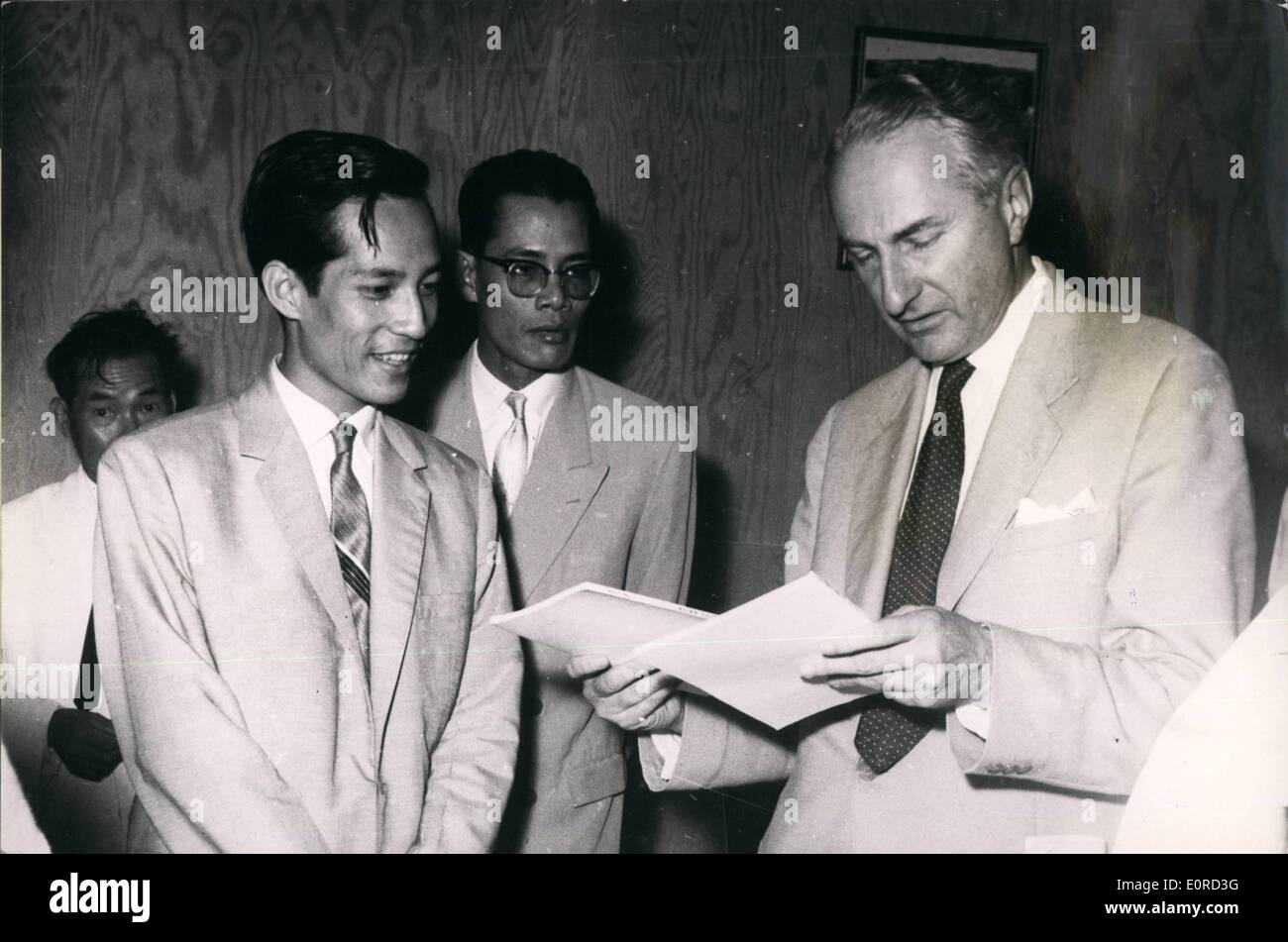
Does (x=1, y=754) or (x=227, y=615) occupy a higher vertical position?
(x=227, y=615)

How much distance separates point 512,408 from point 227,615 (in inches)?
19.2

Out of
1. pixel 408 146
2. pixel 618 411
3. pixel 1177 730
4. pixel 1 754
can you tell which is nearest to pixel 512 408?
pixel 618 411

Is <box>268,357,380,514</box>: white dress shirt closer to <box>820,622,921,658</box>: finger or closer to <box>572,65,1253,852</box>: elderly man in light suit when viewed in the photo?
<box>572,65,1253,852</box>: elderly man in light suit

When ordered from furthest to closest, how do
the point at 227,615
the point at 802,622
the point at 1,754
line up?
the point at 1,754
the point at 227,615
the point at 802,622

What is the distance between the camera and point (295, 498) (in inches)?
72.3

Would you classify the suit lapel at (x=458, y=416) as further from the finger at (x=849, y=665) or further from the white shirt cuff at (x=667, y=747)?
the finger at (x=849, y=665)

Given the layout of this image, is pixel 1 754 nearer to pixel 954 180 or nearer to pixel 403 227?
pixel 403 227

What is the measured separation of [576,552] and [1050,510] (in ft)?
2.17

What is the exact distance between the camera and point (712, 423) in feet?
6.59

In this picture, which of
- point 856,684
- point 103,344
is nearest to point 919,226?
point 856,684

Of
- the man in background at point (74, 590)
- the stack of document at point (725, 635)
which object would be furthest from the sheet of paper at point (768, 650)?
the man in background at point (74, 590)

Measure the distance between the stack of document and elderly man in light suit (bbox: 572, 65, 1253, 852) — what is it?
54 millimetres

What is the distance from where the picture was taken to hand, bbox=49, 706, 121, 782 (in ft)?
6.10

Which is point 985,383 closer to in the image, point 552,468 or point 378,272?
point 552,468
